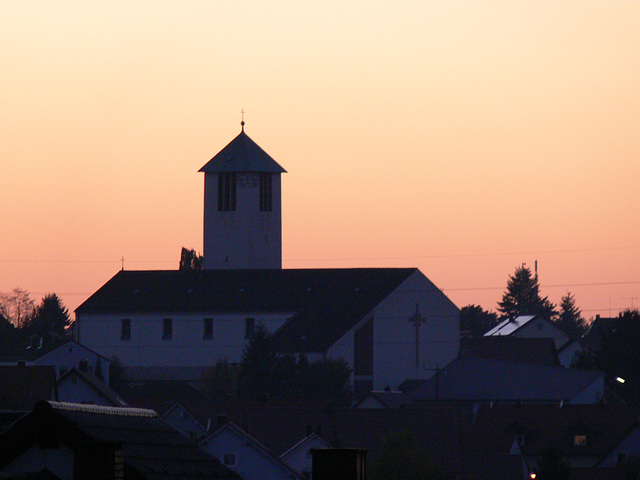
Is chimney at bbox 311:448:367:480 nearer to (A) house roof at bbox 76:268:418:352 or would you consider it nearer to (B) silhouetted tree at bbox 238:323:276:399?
(B) silhouetted tree at bbox 238:323:276:399

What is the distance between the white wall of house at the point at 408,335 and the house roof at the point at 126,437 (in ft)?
241

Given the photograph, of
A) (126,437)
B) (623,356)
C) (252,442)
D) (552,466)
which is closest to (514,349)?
(623,356)

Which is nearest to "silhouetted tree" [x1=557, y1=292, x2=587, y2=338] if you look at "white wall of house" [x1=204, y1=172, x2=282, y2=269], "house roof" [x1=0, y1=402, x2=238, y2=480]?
"white wall of house" [x1=204, y1=172, x2=282, y2=269]

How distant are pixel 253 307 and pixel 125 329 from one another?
7.21 m

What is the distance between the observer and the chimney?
1206cm

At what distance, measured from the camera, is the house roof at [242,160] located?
323 ft

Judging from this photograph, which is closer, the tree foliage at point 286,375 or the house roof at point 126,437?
the house roof at point 126,437

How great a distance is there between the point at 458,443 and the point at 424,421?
186 centimetres

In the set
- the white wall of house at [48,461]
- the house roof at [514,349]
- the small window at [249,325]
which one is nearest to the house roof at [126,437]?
the white wall of house at [48,461]

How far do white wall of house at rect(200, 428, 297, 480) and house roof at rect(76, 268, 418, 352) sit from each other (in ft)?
130

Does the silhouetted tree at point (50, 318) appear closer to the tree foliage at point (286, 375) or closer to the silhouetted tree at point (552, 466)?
the tree foliage at point (286, 375)

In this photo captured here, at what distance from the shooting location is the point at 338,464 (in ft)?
39.8

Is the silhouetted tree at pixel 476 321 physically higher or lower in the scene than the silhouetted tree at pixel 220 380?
higher

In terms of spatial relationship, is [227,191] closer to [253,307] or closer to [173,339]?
[253,307]
